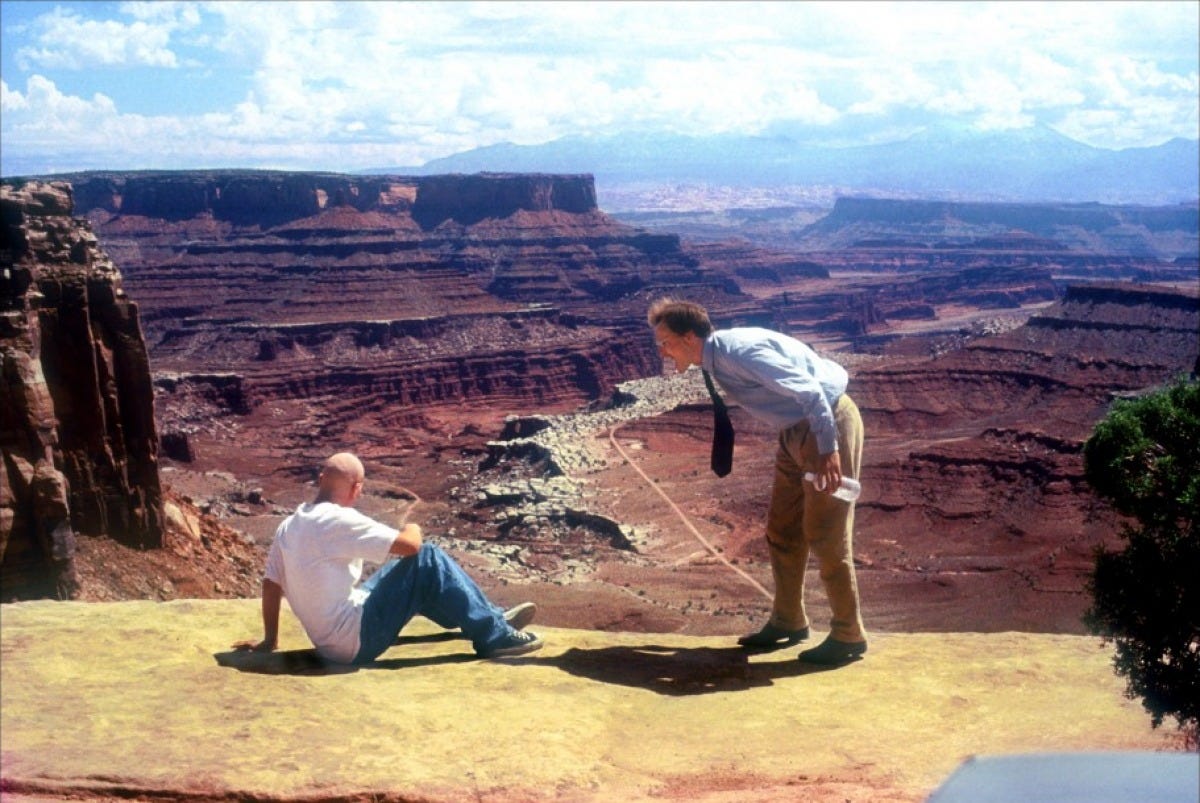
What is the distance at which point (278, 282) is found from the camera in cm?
8619

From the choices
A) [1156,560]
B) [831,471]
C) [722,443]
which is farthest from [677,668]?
[1156,560]

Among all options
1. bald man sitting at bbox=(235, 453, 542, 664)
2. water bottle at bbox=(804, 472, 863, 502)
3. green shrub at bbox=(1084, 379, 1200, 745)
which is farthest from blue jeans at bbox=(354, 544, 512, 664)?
green shrub at bbox=(1084, 379, 1200, 745)

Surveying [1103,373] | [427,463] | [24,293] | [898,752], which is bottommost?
[427,463]

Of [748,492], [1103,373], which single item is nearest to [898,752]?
[748,492]

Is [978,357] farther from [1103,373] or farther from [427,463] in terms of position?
[427,463]

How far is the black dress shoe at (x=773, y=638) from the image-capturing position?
8023 mm

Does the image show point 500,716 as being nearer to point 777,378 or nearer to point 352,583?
point 352,583

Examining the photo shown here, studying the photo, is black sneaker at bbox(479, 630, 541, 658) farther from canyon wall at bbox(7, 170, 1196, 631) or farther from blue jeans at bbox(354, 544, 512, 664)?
canyon wall at bbox(7, 170, 1196, 631)

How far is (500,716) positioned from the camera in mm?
6020

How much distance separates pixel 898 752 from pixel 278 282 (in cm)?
8457

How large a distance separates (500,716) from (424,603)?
1.39 meters

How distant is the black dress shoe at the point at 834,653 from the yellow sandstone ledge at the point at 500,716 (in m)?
0.10

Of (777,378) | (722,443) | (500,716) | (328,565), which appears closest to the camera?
(500,716)

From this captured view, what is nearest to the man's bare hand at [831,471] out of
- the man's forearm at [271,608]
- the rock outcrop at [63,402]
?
the man's forearm at [271,608]
